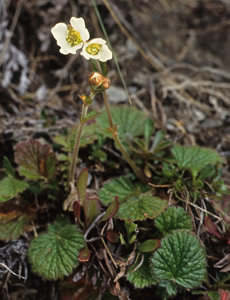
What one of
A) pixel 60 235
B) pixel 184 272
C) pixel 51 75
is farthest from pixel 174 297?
pixel 51 75

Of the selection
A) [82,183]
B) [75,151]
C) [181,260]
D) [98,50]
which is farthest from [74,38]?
[181,260]

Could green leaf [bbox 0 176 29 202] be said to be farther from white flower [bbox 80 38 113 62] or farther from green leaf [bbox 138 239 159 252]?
white flower [bbox 80 38 113 62]

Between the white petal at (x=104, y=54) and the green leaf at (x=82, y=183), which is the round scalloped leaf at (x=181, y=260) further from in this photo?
the white petal at (x=104, y=54)

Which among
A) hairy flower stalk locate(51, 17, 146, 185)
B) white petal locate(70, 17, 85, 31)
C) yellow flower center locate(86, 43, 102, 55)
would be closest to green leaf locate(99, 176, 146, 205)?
hairy flower stalk locate(51, 17, 146, 185)

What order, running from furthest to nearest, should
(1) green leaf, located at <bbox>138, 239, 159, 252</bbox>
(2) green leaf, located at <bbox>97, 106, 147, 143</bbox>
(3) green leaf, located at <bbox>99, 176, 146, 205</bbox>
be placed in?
1. (2) green leaf, located at <bbox>97, 106, 147, 143</bbox>
2. (3) green leaf, located at <bbox>99, 176, 146, 205</bbox>
3. (1) green leaf, located at <bbox>138, 239, 159, 252</bbox>

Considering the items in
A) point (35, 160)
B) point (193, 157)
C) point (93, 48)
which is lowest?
point (193, 157)

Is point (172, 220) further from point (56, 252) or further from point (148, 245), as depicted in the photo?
point (56, 252)

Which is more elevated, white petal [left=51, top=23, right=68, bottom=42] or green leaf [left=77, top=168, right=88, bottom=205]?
white petal [left=51, top=23, right=68, bottom=42]
